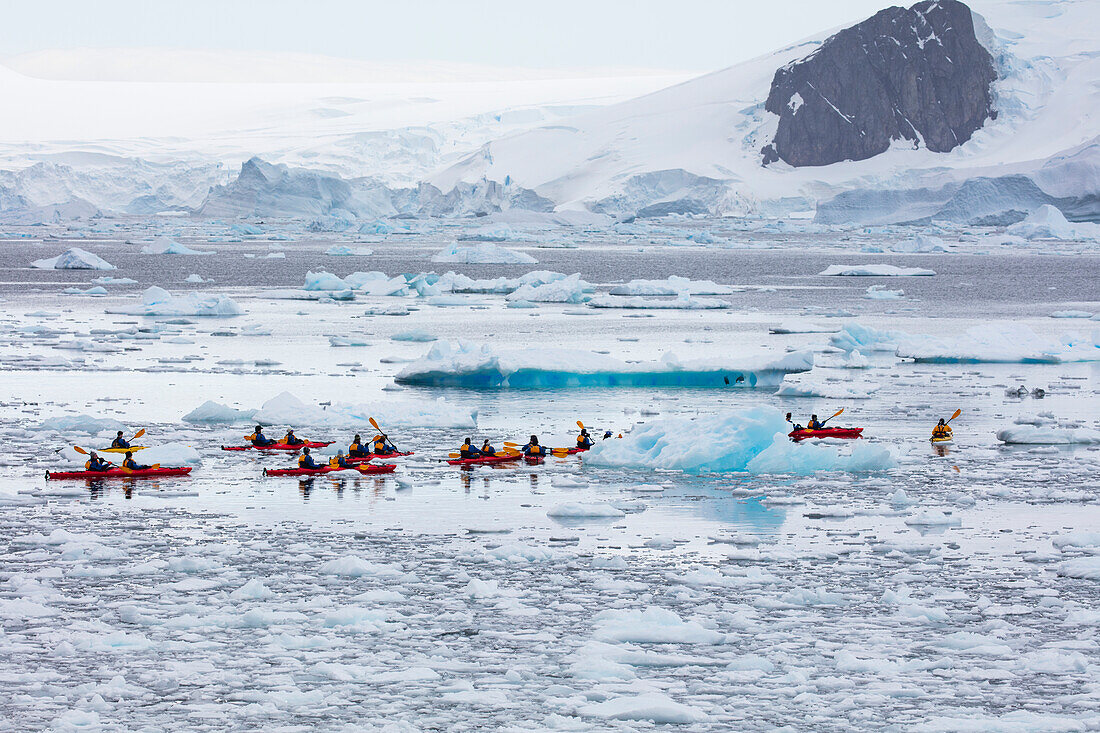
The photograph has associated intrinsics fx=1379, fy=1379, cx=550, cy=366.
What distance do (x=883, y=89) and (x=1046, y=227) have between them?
168 feet

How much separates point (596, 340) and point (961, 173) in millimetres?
58856

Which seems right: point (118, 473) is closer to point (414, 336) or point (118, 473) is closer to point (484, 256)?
point (414, 336)

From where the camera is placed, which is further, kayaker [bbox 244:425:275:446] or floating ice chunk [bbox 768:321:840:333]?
floating ice chunk [bbox 768:321:840:333]

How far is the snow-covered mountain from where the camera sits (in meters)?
84.9

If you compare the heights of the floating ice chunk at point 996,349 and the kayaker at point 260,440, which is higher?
the floating ice chunk at point 996,349

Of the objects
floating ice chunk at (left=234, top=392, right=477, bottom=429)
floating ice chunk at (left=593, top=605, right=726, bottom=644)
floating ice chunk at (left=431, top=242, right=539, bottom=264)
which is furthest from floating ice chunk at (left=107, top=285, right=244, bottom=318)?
floating ice chunk at (left=593, top=605, right=726, bottom=644)

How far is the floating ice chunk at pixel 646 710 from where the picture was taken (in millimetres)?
6320

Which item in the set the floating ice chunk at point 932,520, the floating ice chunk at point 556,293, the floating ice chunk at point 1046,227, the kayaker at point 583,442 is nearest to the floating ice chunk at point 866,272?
the floating ice chunk at point 556,293

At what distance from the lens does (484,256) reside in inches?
1670

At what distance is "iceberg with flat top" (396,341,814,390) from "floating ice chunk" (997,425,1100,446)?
4211 mm

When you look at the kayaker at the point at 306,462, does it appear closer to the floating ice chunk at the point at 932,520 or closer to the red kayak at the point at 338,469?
the red kayak at the point at 338,469

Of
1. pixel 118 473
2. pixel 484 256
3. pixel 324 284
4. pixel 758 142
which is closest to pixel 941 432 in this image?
pixel 118 473

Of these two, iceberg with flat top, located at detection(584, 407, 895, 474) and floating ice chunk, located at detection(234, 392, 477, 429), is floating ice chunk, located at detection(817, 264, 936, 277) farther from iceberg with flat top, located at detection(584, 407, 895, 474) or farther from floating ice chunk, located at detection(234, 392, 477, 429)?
iceberg with flat top, located at detection(584, 407, 895, 474)

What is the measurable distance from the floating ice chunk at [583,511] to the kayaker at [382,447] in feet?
9.31
